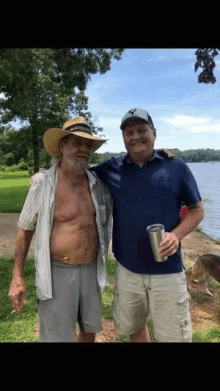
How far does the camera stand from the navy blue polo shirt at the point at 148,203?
8.74ft

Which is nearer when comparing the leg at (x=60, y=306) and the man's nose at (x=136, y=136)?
the leg at (x=60, y=306)

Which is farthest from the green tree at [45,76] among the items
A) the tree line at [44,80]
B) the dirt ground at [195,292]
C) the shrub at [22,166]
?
the shrub at [22,166]

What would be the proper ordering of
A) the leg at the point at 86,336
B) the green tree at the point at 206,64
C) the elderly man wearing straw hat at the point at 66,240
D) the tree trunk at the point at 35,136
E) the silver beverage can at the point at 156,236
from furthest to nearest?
the tree trunk at the point at 35,136 → the green tree at the point at 206,64 → the leg at the point at 86,336 → the elderly man wearing straw hat at the point at 66,240 → the silver beverage can at the point at 156,236

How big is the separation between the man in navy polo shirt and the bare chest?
0.24 metres

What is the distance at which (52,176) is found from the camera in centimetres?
275

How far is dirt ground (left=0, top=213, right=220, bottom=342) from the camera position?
4.19 meters

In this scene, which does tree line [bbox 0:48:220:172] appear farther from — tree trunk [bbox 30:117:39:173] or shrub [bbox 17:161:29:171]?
shrub [bbox 17:161:29:171]

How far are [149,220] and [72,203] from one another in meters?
0.70

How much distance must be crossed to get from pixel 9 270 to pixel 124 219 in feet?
13.4

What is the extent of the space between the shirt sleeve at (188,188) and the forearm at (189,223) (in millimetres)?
97

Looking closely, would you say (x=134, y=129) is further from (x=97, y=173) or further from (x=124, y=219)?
(x=124, y=219)

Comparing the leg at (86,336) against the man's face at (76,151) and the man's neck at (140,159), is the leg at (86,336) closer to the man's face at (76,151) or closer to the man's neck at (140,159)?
the man's face at (76,151)
